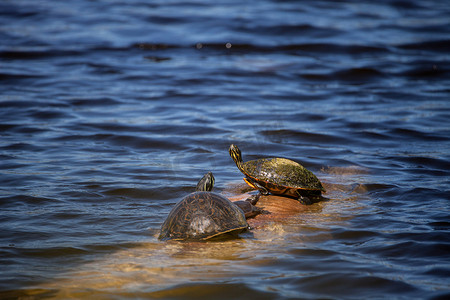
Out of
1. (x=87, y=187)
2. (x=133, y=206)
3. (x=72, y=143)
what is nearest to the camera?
(x=133, y=206)

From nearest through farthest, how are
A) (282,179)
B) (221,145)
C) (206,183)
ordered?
1. (206,183)
2. (282,179)
3. (221,145)

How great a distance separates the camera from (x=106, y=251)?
4105 mm

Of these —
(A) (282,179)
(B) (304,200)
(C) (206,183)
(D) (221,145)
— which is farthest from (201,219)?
(D) (221,145)

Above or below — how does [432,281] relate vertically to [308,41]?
below

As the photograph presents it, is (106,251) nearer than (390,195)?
Yes

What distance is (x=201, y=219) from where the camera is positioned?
4.13 meters

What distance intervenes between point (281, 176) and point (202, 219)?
4.18 ft

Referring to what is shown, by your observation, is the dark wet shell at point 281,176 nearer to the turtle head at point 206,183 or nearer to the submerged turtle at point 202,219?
the turtle head at point 206,183

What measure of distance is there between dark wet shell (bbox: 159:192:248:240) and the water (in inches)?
4.6

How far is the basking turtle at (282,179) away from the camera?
510 cm

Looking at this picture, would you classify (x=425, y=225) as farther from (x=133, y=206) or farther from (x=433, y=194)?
(x=133, y=206)

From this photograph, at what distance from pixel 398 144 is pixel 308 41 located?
8.50m

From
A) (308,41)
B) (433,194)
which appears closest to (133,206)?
(433,194)

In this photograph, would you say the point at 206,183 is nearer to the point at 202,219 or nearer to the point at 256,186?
the point at 202,219
